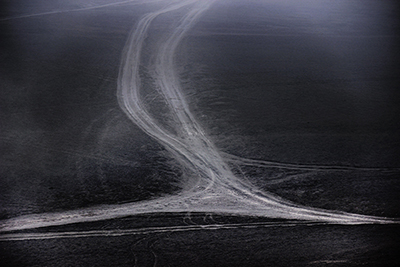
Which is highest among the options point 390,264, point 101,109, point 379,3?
point 379,3

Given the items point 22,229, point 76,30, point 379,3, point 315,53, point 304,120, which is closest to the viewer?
point 22,229

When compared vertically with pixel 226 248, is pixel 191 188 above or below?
above

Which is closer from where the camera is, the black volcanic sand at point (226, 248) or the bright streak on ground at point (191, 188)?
the black volcanic sand at point (226, 248)

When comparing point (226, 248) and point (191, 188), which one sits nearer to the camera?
point (226, 248)

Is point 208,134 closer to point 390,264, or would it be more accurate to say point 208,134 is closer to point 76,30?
point 390,264

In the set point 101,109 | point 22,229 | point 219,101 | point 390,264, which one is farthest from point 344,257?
point 101,109

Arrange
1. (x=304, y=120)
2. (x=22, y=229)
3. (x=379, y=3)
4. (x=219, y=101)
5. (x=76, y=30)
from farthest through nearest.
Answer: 1. (x=379, y=3)
2. (x=76, y=30)
3. (x=219, y=101)
4. (x=304, y=120)
5. (x=22, y=229)

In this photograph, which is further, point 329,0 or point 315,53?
point 329,0

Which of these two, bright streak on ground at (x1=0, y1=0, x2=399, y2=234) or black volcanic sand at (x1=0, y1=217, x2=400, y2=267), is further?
bright streak on ground at (x1=0, y1=0, x2=399, y2=234)
